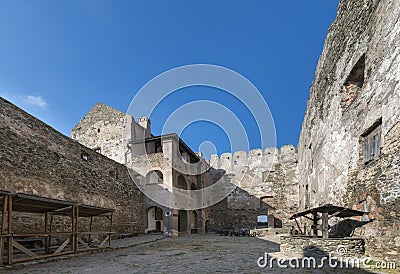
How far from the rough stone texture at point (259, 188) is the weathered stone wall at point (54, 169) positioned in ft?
32.6

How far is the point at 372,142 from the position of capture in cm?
782

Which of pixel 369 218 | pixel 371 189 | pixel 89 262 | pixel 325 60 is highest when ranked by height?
pixel 325 60

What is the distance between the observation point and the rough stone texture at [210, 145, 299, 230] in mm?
23109

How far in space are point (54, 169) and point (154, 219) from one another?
10.9 m

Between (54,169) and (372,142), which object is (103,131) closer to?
(54,169)

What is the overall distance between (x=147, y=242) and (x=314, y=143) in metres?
9.27

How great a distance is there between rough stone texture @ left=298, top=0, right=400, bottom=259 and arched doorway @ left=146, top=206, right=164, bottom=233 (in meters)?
11.4

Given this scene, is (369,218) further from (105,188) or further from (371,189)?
(105,188)

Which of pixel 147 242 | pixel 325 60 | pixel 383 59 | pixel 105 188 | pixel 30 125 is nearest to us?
pixel 383 59

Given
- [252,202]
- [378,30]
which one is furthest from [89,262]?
[252,202]

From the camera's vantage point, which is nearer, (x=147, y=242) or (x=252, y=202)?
(x=147, y=242)

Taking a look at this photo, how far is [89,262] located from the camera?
7.74 meters

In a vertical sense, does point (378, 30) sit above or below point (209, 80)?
below

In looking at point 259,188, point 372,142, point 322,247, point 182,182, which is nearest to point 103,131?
point 182,182
